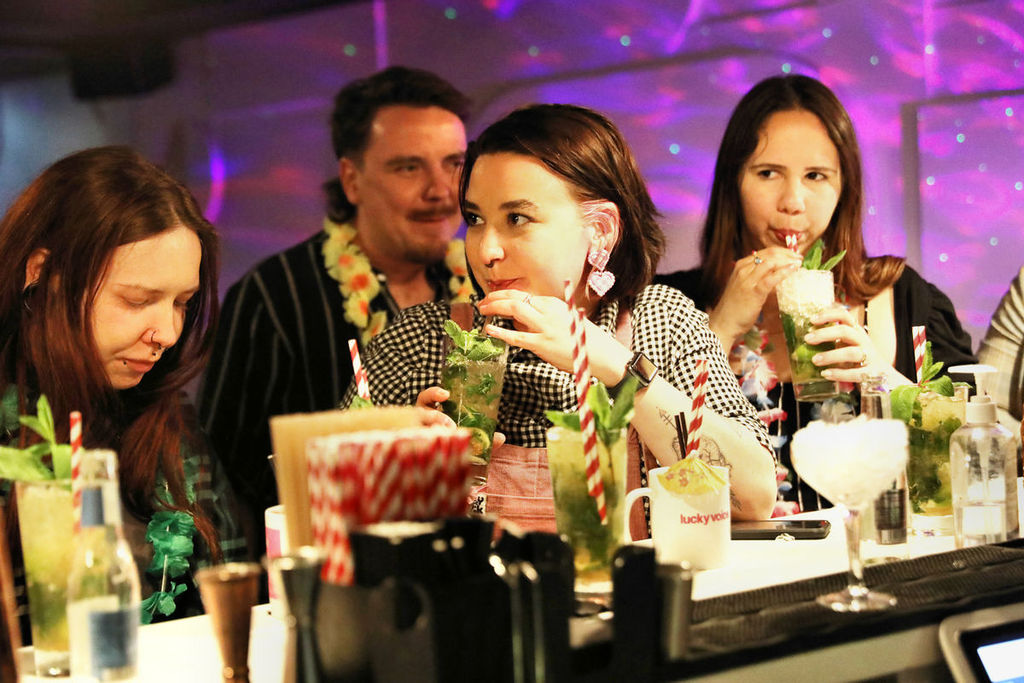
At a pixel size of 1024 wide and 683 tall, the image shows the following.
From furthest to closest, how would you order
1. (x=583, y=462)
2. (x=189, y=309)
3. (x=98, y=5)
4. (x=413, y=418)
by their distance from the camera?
(x=98, y=5) < (x=189, y=309) < (x=583, y=462) < (x=413, y=418)

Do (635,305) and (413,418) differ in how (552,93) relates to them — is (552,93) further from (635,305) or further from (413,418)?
(413,418)

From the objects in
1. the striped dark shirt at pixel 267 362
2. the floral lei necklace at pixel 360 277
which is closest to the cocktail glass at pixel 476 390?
the floral lei necklace at pixel 360 277

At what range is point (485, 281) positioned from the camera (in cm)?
263

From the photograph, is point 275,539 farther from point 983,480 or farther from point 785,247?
point 785,247

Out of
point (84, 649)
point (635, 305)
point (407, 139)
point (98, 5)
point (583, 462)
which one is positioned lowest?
point (84, 649)

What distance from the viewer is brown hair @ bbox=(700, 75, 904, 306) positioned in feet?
11.3

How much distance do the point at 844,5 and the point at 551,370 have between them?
2582mm

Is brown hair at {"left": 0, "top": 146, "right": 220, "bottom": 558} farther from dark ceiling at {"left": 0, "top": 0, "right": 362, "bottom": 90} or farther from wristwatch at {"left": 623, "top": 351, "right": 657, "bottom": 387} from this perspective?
dark ceiling at {"left": 0, "top": 0, "right": 362, "bottom": 90}

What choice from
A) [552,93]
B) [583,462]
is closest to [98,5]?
[552,93]

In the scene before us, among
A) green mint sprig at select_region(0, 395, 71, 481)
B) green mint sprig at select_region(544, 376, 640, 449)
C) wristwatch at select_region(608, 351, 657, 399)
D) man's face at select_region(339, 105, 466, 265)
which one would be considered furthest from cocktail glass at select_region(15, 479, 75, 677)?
man's face at select_region(339, 105, 466, 265)

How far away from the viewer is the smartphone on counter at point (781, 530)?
83.9 inches

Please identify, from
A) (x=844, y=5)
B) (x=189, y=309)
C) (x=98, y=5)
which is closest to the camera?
(x=189, y=309)

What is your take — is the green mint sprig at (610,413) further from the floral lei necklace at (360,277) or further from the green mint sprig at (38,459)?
the floral lei necklace at (360,277)

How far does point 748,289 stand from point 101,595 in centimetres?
226
